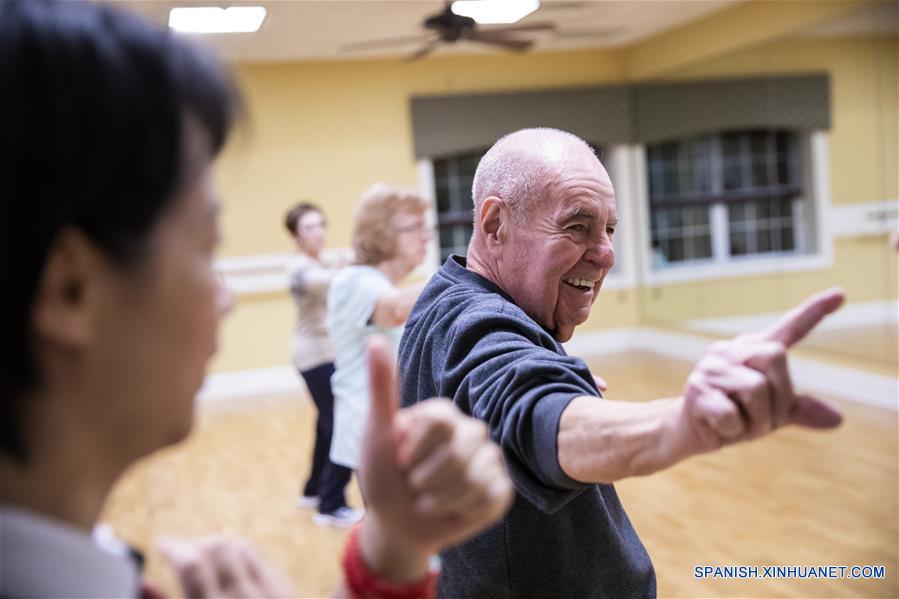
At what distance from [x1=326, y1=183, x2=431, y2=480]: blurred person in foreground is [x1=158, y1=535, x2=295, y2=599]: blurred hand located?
2427 millimetres

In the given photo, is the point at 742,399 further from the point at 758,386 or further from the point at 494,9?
the point at 494,9

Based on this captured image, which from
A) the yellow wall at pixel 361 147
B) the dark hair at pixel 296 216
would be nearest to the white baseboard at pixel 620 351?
the yellow wall at pixel 361 147

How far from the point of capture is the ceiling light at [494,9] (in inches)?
242

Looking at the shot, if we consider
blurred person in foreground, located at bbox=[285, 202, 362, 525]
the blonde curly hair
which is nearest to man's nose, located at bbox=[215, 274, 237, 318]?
the blonde curly hair

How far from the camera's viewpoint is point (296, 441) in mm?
6184

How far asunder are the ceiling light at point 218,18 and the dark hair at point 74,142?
5.63 metres

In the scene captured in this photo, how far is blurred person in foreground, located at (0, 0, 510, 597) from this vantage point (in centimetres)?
51

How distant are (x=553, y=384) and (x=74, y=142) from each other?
63 cm

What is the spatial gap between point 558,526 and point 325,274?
10.9 ft

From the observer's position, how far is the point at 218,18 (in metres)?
6.19

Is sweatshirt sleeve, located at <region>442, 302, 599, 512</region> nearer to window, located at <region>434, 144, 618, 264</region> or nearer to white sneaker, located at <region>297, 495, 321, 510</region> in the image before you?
white sneaker, located at <region>297, 495, 321, 510</region>

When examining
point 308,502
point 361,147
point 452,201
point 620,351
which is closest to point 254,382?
point 361,147

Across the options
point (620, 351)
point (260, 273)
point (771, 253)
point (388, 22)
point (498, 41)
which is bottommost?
point (620, 351)

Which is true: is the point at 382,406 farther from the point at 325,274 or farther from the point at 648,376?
the point at 648,376
